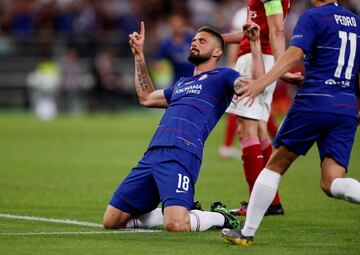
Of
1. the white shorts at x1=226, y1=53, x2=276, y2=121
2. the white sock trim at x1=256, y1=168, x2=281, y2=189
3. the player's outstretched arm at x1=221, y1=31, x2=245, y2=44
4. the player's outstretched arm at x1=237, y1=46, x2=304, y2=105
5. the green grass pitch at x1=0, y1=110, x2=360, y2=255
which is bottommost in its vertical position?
the green grass pitch at x1=0, y1=110, x2=360, y2=255

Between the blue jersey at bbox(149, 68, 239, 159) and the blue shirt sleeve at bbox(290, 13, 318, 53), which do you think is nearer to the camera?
the blue shirt sleeve at bbox(290, 13, 318, 53)

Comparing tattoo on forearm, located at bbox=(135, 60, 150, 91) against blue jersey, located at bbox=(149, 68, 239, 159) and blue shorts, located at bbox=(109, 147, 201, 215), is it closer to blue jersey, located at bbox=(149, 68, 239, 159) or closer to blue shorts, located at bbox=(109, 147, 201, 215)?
blue jersey, located at bbox=(149, 68, 239, 159)

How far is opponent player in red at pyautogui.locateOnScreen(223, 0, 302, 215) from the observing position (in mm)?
9852

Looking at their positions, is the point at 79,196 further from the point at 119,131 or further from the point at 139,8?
the point at 139,8

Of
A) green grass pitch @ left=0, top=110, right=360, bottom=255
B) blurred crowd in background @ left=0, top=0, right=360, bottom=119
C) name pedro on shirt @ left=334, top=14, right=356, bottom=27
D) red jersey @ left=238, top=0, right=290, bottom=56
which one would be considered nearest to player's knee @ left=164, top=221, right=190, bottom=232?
green grass pitch @ left=0, top=110, right=360, bottom=255

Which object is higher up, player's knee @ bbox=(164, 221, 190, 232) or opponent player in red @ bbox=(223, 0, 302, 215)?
opponent player in red @ bbox=(223, 0, 302, 215)

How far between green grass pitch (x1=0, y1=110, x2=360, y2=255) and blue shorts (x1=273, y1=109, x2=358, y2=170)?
0.79m

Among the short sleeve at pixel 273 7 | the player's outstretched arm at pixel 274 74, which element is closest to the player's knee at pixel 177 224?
the player's outstretched arm at pixel 274 74

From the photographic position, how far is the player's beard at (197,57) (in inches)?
363

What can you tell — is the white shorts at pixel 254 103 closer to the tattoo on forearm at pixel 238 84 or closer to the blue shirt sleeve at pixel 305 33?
the tattoo on forearm at pixel 238 84

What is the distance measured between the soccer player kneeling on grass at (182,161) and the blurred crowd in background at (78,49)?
73.2 feet

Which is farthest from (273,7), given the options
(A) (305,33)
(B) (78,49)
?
(B) (78,49)

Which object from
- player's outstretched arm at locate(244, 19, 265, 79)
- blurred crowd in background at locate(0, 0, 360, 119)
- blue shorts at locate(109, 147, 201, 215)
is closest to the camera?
player's outstretched arm at locate(244, 19, 265, 79)

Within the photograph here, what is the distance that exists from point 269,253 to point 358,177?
6.81 metres
